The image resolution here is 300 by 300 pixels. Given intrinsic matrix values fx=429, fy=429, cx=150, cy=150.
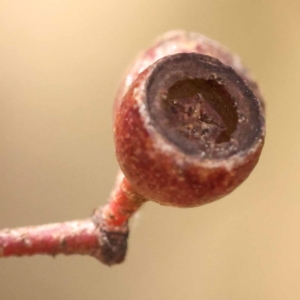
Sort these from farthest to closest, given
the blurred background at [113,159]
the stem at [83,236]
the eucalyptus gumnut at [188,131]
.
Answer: the blurred background at [113,159] → the stem at [83,236] → the eucalyptus gumnut at [188,131]

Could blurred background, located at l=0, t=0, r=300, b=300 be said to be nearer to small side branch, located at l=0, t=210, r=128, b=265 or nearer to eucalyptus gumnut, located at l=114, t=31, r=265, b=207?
small side branch, located at l=0, t=210, r=128, b=265

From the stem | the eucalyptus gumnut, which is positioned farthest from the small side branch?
the eucalyptus gumnut

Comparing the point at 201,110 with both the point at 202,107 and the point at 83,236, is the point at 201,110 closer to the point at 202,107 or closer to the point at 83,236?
the point at 202,107

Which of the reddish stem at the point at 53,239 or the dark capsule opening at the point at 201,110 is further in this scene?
the reddish stem at the point at 53,239

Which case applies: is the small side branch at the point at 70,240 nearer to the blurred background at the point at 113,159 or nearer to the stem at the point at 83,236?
the stem at the point at 83,236

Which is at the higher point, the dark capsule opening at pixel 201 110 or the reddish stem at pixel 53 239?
the reddish stem at pixel 53 239

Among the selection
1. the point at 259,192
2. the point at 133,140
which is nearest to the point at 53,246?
the point at 133,140

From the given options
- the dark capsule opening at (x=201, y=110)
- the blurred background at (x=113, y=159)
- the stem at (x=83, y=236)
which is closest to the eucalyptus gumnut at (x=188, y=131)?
the dark capsule opening at (x=201, y=110)

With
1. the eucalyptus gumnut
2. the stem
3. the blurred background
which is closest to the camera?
the eucalyptus gumnut

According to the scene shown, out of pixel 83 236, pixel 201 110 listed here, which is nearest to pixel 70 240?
pixel 83 236
